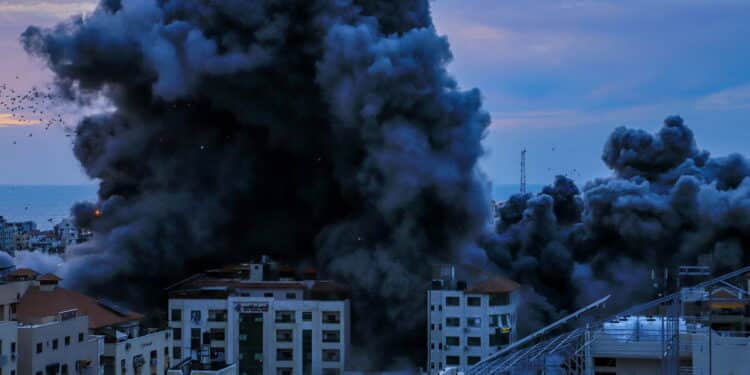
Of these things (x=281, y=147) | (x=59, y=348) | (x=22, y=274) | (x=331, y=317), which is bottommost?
(x=331, y=317)

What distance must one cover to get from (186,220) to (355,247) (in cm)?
633

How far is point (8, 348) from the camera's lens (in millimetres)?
24469

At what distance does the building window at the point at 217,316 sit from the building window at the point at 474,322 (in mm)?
7033

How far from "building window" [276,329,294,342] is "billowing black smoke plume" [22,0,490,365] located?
99.4 inches

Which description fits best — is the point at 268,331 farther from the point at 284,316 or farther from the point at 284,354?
the point at 284,354

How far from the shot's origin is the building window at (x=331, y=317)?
38.9 m

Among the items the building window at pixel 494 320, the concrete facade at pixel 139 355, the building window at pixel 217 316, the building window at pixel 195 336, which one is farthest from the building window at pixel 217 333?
the building window at pixel 494 320

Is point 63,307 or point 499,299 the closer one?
point 63,307

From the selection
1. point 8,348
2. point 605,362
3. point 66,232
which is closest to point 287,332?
point 8,348

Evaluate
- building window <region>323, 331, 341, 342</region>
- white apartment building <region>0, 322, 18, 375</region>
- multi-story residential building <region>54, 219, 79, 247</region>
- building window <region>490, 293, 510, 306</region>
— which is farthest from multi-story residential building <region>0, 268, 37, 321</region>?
multi-story residential building <region>54, 219, 79, 247</region>

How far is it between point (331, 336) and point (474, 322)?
4150mm

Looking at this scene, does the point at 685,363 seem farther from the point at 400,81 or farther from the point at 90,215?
the point at 90,215

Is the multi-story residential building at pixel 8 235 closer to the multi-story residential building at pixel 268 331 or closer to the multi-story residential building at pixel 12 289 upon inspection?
the multi-story residential building at pixel 268 331

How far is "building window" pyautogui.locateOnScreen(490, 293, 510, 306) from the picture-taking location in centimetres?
3844
